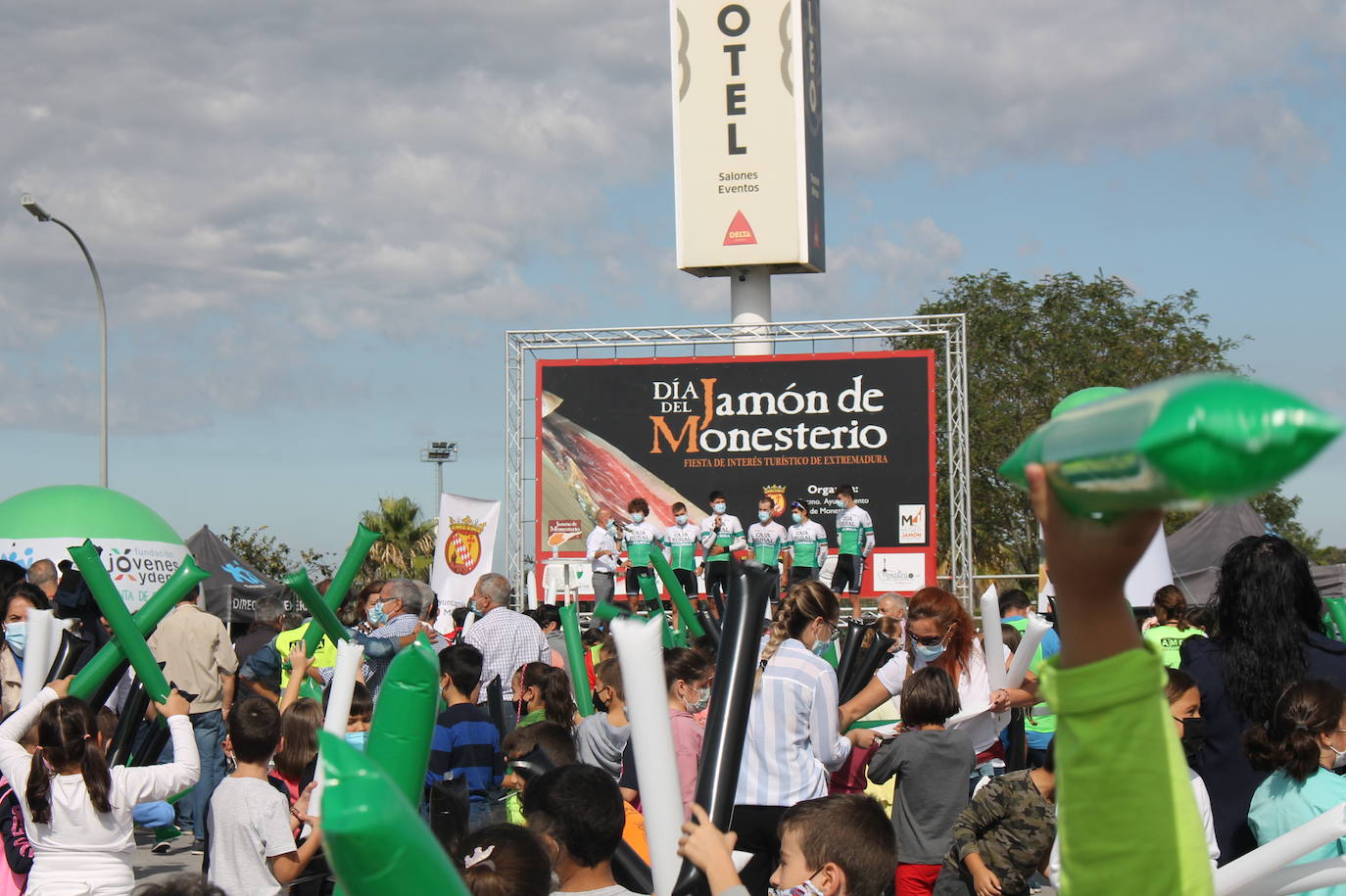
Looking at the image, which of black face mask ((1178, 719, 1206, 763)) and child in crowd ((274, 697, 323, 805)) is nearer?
black face mask ((1178, 719, 1206, 763))

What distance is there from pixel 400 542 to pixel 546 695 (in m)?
32.8

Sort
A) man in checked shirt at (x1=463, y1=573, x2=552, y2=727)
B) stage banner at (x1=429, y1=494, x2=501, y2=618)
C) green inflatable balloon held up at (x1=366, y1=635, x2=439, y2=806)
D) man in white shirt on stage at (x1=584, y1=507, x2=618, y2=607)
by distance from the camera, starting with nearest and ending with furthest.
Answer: green inflatable balloon held up at (x1=366, y1=635, x2=439, y2=806)
man in checked shirt at (x1=463, y1=573, x2=552, y2=727)
stage banner at (x1=429, y1=494, x2=501, y2=618)
man in white shirt on stage at (x1=584, y1=507, x2=618, y2=607)

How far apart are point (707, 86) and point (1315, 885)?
84.2 feet

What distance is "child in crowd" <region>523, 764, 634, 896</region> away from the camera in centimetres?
331

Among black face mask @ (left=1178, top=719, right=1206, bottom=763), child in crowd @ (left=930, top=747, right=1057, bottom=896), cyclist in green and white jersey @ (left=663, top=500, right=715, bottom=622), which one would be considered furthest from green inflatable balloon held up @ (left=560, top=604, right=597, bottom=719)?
cyclist in green and white jersey @ (left=663, top=500, right=715, bottom=622)

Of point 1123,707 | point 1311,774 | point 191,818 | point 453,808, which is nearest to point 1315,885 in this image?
point 1123,707

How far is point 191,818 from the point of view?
9789mm

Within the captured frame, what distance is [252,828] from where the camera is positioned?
4430 millimetres

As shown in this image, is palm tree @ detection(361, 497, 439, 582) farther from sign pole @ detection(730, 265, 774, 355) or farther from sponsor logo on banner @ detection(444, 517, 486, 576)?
sponsor logo on banner @ detection(444, 517, 486, 576)

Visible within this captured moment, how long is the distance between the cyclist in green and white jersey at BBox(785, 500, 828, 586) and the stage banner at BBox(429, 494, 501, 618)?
18.6 feet

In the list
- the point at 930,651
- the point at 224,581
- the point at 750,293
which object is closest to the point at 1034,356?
the point at 750,293

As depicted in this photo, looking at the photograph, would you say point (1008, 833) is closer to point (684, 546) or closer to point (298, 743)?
point (298, 743)

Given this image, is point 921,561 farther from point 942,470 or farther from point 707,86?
point 942,470

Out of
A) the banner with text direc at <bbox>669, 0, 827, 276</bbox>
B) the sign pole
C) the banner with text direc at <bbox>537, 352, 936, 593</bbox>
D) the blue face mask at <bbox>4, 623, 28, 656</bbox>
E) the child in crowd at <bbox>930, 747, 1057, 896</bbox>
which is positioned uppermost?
the banner with text direc at <bbox>669, 0, 827, 276</bbox>
